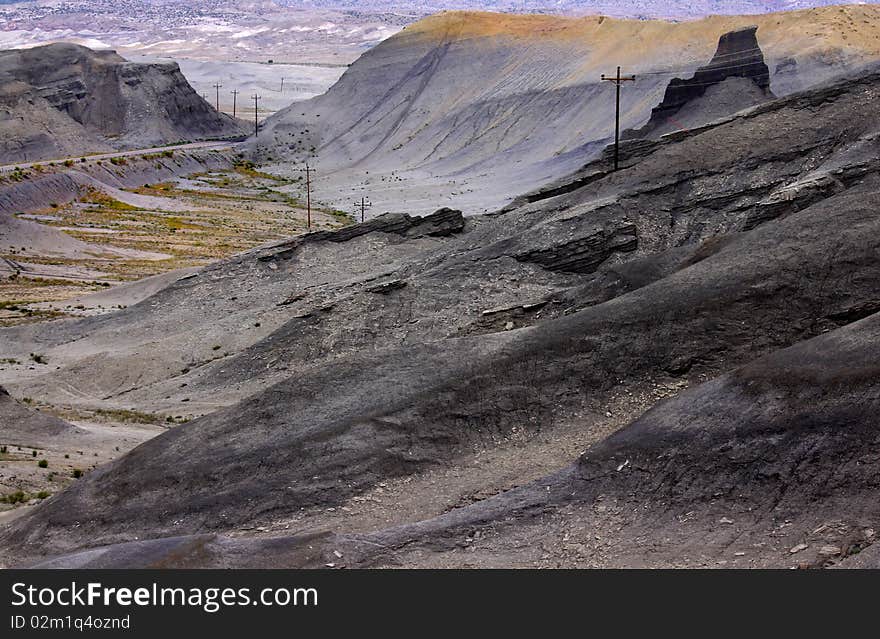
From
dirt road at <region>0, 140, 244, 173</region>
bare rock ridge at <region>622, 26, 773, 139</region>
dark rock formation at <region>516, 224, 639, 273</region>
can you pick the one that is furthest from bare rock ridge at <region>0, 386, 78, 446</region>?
dirt road at <region>0, 140, 244, 173</region>

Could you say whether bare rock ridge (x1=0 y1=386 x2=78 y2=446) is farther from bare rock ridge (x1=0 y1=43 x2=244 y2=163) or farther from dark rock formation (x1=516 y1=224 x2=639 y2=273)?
bare rock ridge (x1=0 y1=43 x2=244 y2=163)

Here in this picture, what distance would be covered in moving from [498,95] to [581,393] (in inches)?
3538

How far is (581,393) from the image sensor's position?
76.7ft

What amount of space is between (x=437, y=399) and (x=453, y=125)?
88664 mm

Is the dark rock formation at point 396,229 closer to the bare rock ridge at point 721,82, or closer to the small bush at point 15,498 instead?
the small bush at point 15,498

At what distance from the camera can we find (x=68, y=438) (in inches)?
1195

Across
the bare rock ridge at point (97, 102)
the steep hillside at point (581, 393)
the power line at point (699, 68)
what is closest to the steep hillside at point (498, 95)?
the power line at point (699, 68)

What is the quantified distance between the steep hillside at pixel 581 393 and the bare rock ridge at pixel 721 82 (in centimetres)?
3596

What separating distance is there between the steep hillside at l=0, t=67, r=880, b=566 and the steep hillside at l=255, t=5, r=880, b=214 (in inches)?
1546

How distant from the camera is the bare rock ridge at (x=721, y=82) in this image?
73188 millimetres

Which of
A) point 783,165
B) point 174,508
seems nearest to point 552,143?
point 783,165

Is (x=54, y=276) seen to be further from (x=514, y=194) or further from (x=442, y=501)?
(x=442, y=501)

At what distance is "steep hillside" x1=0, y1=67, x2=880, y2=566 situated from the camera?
18.0 meters

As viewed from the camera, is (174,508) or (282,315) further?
(282,315)
